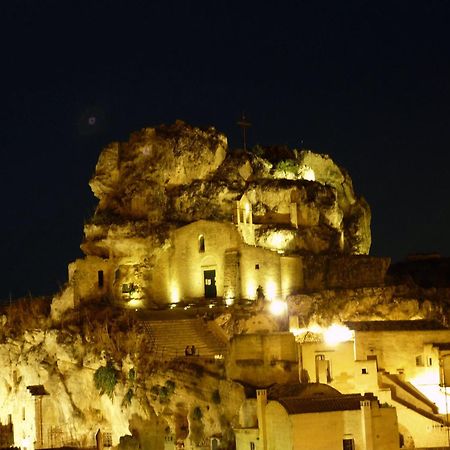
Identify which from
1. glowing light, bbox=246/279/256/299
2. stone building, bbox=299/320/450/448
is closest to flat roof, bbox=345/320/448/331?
stone building, bbox=299/320/450/448

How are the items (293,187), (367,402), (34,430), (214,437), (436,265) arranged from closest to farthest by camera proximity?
(367,402) → (214,437) → (34,430) → (293,187) → (436,265)

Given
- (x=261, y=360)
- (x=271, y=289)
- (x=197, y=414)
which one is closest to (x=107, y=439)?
(x=197, y=414)

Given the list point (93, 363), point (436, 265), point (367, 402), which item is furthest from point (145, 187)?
A: point (436, 265)

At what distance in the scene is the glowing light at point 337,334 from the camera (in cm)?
4400

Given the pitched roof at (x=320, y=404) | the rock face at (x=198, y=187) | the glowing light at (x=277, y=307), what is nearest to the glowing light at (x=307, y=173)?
the rock face at (x=198, y=187)

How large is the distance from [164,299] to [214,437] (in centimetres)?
1314

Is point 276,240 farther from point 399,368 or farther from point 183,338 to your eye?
point 399,368

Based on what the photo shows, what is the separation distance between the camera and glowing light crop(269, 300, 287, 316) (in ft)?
156

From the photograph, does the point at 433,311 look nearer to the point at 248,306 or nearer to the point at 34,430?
the point at 248,306

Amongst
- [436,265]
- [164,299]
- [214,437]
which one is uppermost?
[436,265]

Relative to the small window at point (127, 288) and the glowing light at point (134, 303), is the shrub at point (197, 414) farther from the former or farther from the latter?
the small window at point (127, 288)

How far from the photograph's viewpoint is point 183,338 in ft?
150

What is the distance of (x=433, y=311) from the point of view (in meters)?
48.4

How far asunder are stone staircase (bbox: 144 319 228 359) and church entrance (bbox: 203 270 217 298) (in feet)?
14.2
